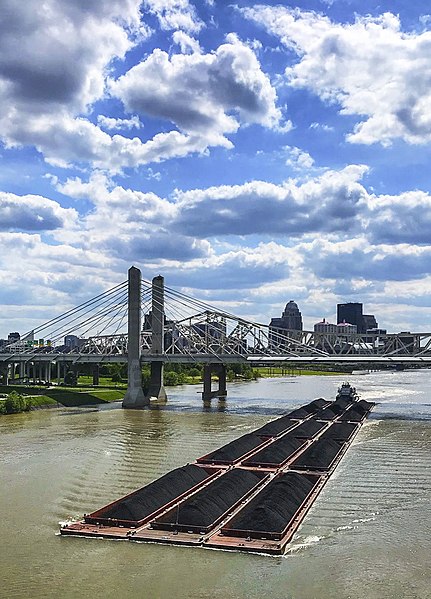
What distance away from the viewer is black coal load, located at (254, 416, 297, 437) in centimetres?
4575

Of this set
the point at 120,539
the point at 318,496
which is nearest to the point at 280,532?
the point at 120,539

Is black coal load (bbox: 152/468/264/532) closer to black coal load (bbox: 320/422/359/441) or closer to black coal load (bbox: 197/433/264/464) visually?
black coal load (bbox: 197/433/264/464)

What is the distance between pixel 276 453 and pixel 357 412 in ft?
86.2

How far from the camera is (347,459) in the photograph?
38219mm

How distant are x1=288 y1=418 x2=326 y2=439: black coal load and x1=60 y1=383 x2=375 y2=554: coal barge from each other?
5.58m

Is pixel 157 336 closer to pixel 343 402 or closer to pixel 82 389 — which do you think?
pixel 82 389

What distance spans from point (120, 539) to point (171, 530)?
1635 millimetres

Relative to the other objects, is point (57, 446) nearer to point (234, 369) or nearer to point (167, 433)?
point (167, 433)

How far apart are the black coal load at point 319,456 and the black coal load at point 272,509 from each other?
4.69 metres

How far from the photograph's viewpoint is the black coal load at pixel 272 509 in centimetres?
2202

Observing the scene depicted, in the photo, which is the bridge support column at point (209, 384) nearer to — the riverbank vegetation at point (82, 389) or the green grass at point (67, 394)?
the riverbank vegetation at point (82, 389)

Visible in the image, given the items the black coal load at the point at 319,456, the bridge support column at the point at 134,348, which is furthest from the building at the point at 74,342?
the black coal load at the point at 319,456

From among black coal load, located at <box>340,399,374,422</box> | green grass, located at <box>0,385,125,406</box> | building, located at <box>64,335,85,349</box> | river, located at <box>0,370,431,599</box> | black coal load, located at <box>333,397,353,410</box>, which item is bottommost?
river, located at <box>0,370,431,599</box>

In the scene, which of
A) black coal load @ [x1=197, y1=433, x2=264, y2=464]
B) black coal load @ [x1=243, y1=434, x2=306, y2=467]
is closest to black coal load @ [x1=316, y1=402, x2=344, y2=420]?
black coal load @ [x1=243, y1=434, x2=306, y2=467]
